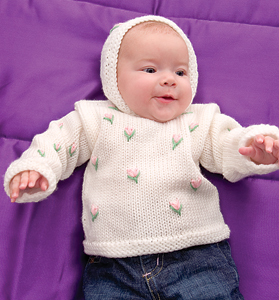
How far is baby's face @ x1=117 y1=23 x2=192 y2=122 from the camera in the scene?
110 centimetres

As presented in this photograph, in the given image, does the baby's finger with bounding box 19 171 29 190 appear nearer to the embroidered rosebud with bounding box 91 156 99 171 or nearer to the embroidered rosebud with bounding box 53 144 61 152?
the embroidered rosebud with bounding box 53 144 61 152

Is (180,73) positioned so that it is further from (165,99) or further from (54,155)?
(54,155)

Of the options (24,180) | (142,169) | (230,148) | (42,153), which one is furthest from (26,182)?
(230,148)

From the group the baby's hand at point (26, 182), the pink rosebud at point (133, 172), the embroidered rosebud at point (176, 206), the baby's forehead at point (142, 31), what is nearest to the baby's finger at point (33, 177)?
the baby's hand at point (26, 182)

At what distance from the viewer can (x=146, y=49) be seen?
111 centimetres

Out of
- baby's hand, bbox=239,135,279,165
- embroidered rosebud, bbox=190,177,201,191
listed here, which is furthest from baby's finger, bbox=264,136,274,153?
embroidered rosebud, bbox=190,177,201,191

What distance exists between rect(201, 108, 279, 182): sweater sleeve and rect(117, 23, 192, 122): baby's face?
0.15m

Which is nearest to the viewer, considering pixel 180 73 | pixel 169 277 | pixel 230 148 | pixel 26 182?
pixel 26 182

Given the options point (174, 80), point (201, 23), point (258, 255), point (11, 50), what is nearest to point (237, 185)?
point (258, 255)

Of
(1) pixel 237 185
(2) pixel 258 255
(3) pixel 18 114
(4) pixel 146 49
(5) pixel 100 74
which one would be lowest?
(2) pixel 258 255

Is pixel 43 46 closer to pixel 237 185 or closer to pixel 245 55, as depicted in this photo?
pixel 245 55

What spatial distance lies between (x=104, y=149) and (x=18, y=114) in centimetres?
41

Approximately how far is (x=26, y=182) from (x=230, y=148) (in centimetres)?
66

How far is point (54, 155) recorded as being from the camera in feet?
3.32
